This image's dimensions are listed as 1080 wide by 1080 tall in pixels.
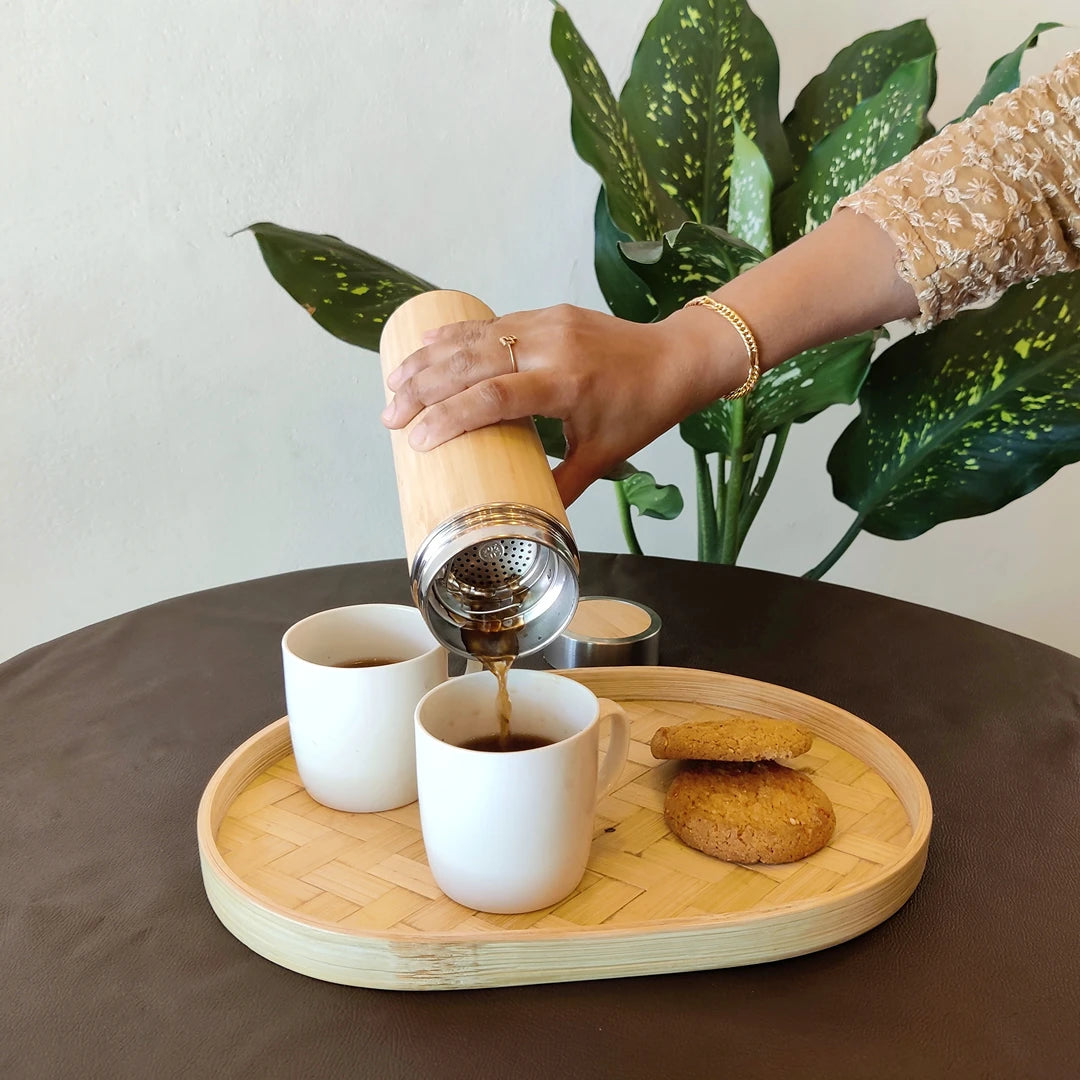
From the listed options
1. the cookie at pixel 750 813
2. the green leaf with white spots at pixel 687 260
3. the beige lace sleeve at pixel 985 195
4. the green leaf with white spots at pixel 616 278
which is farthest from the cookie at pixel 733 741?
the green leaf with white spots at pixel 616 278

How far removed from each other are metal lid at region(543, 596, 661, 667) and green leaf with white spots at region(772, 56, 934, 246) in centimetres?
64

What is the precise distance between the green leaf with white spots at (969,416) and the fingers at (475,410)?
0.75 meters

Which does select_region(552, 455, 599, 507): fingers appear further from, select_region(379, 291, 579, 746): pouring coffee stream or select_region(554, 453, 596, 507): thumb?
select_region(379, 291, 579, 746): pouring coffee stream

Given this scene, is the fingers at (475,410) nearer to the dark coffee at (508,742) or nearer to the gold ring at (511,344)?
the gold ring at (511,344)

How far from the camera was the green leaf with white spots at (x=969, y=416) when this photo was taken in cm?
129

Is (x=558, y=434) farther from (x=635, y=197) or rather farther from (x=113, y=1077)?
(x=113, y=1077)

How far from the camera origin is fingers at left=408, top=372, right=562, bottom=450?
2.38ft

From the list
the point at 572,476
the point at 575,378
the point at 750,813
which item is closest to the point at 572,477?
the point at 572,476

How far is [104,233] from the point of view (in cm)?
165

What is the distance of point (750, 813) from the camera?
0.75m

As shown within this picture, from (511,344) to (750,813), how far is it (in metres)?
0.38

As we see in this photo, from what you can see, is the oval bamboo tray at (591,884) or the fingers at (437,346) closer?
the oval bamboo tray at (591,884)

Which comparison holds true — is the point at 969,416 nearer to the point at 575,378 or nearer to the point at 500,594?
the point at 575,378

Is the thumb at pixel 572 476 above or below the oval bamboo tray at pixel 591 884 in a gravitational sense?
above
